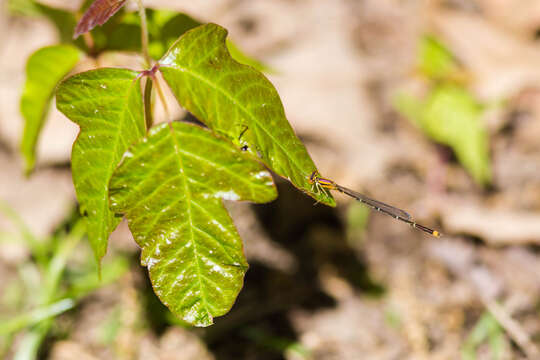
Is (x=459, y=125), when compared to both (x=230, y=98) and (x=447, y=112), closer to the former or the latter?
(x=447, y=112)

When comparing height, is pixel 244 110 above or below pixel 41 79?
above

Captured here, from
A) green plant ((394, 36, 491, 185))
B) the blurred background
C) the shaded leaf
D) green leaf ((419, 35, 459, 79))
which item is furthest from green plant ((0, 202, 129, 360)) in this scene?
green leaf ((419, 35, 459, 79))

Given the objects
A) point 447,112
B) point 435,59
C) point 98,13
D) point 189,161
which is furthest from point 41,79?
point 435,59

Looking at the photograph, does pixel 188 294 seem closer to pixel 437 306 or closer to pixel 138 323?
pixel 138 323

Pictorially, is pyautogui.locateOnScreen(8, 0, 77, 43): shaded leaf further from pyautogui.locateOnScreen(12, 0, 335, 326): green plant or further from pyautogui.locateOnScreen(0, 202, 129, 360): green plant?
pyautogui.locateOnScreen(0, 202, 129, 360): green plant

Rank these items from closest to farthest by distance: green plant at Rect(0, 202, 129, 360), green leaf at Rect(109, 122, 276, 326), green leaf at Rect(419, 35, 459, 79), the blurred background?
green leaf at Rect(109, 122, 276, 326) < green plant at Rect(0, 202, 129, 360) < the blurred background < green leaf at Rect(419, 35, 459, 79)
